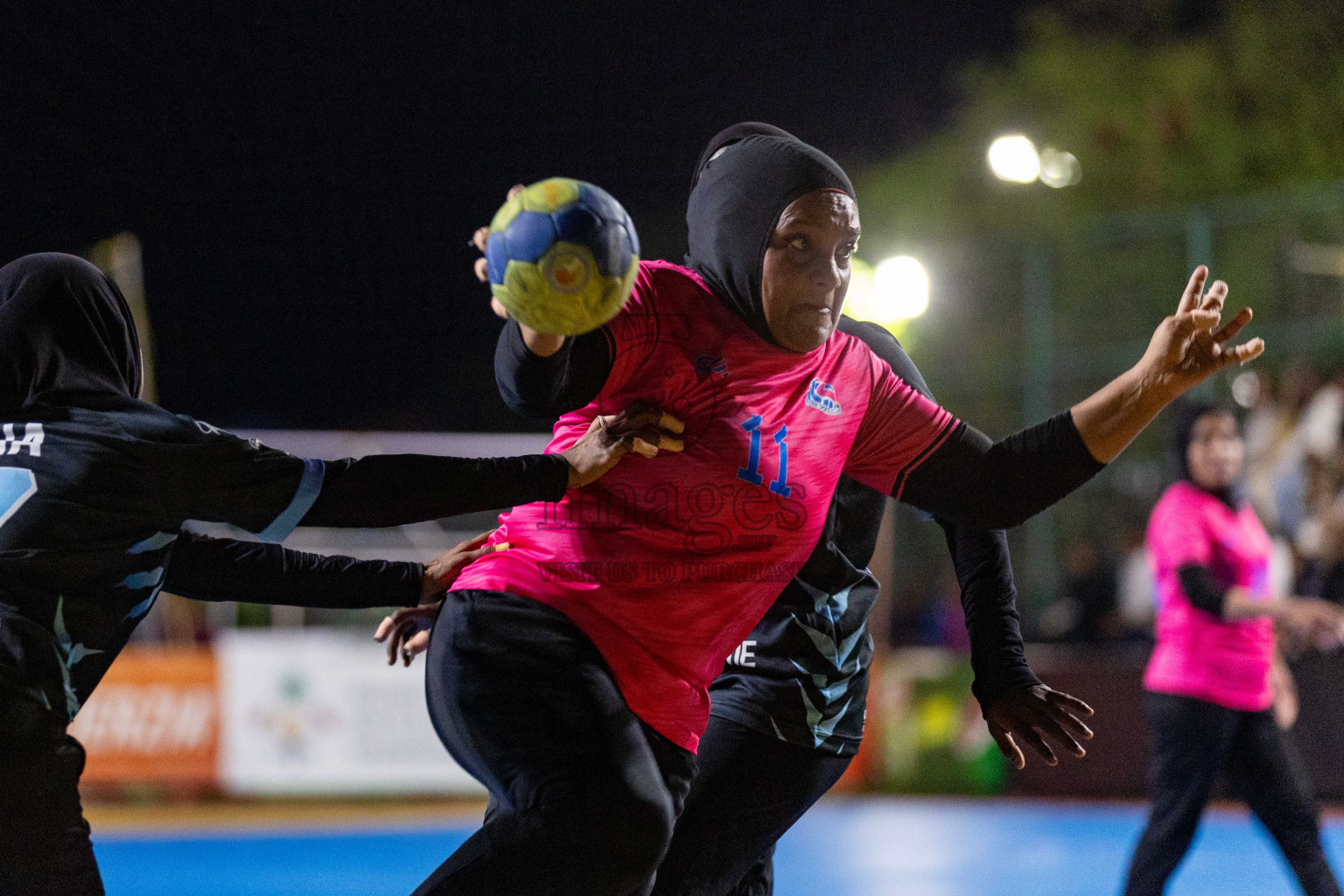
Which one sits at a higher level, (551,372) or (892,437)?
(551,372)

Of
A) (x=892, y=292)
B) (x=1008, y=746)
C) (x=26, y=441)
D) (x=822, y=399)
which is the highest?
(x=892, y=292)

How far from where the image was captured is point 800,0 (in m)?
10.4

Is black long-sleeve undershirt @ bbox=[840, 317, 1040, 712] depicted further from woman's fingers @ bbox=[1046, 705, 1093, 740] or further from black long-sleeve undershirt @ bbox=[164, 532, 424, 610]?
black long-sleeve undershirt @ bbox=[164, 532, 424, 610]

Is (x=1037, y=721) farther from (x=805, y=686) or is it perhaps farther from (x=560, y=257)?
(x=560, y=257)

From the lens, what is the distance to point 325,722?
10.7 m

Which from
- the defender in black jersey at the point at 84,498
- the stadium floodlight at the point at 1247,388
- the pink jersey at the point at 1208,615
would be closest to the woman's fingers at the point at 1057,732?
the defender in black jersey at the point at 84,498

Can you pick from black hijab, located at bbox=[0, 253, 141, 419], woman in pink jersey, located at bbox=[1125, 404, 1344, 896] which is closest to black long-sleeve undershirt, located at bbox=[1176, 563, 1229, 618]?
woman in pink jersey, located at bbox=[1125, 404, 1344, 896]

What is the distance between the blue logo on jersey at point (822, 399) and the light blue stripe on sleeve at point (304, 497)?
1.08 m

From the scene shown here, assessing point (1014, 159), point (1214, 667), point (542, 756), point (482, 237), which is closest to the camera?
point (542, 756)

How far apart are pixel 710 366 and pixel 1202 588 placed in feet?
11.5

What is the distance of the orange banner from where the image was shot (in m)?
11.0

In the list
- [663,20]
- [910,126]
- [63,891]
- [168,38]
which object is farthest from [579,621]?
[910,126]

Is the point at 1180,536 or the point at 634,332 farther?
the point at 1180,536

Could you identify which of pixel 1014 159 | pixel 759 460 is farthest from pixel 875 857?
pixel 1014 159
